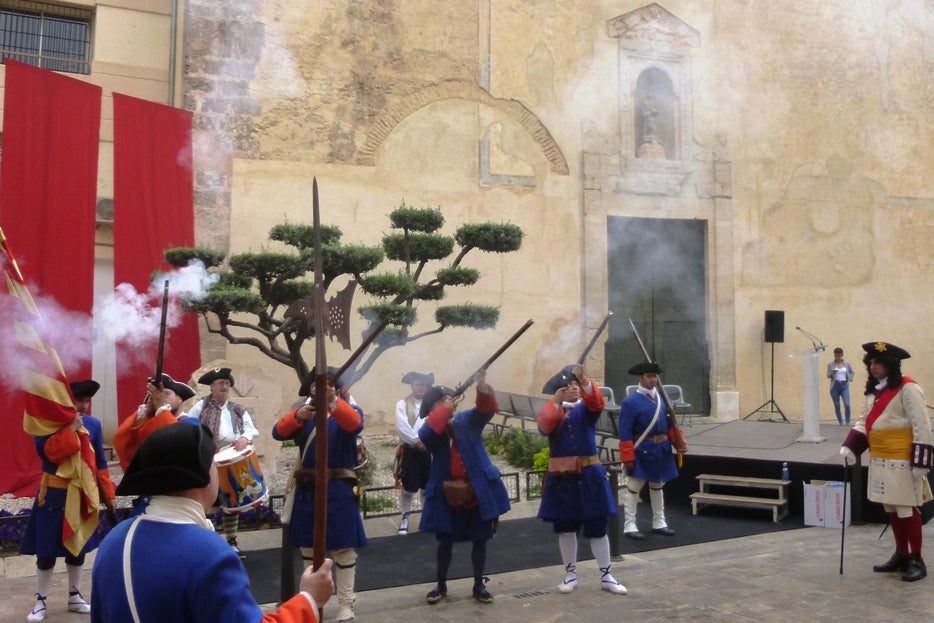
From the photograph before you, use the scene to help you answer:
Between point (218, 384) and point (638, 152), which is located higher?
point (638, 152)

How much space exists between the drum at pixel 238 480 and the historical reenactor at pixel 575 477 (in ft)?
7.40

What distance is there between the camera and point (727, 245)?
1501cm

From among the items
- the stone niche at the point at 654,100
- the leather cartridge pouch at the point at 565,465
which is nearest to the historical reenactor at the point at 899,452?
the leather cartridge pouch at the point at 565,465

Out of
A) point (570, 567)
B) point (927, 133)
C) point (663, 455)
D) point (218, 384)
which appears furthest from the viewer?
point (927, 133)

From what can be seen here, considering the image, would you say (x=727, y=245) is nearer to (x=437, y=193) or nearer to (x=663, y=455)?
(x=437, y=193)

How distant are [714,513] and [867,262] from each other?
9.80 metres

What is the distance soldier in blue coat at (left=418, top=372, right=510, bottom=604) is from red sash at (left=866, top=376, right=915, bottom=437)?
2.86 meters

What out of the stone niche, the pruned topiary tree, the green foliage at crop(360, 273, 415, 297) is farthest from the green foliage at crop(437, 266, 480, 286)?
the stone niche

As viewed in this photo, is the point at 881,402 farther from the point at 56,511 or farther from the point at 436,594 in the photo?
the point at 56,511

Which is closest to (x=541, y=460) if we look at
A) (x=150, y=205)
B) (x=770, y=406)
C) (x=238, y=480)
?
(x=238, y=480)

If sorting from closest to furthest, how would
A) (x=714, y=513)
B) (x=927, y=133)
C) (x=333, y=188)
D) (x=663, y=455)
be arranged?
(x=663, y=455), (x=714, y=513), (x=333, y=188), (x=927, y=133)

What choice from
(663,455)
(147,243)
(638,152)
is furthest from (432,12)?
(663,455)

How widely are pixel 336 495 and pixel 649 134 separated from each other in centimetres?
1162

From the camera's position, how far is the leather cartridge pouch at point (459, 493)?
17.6 ft
